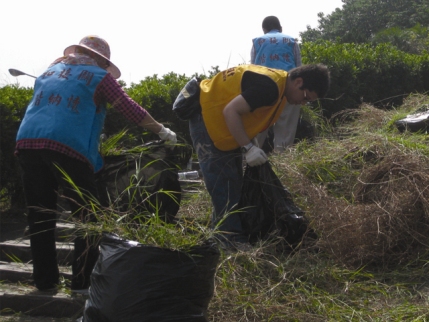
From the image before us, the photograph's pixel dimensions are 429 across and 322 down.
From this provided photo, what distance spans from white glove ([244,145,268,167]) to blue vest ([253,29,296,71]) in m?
2.71

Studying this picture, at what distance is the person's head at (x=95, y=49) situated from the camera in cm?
444

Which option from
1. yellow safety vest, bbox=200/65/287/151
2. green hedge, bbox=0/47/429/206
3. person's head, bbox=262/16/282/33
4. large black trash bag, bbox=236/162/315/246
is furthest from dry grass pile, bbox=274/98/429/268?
person's head, bbox=262/16/282/33

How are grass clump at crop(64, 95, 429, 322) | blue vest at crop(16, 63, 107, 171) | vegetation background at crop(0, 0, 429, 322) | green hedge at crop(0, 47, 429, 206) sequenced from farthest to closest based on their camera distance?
green hedge at crop(0, 47, 429, 206)
blue vest at crop(16, 63, 107, 171)
vegetation background at crop(0, 0, 429, 322)
grass clump at crop(64, 95, 429, 322)

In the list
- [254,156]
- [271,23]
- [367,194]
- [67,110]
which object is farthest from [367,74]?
[67,110]

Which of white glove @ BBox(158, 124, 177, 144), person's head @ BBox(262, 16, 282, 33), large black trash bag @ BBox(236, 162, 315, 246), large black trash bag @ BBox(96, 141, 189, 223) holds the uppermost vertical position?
person's head @ BBox(262, 16, 282, 33)

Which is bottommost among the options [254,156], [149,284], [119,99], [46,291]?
[46,291]

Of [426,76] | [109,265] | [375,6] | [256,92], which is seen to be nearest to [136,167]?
[256,92]

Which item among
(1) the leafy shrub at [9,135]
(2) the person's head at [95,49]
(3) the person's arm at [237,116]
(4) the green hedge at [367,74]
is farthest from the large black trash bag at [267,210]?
(4) the green hedge at [367,74]

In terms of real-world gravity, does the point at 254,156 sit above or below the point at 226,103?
below

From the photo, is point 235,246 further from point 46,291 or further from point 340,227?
point 46,291

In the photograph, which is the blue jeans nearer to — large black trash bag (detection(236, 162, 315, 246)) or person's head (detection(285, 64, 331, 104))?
large black trash bag (detection(236, 162, 315, 246))

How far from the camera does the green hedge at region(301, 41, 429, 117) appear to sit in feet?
32.3

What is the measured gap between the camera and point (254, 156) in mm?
4523

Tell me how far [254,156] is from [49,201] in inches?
49.7
